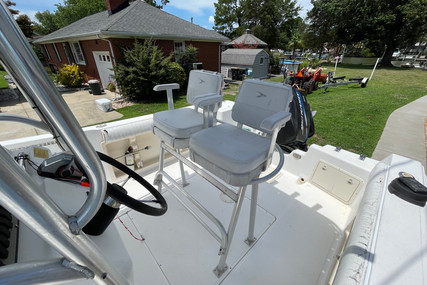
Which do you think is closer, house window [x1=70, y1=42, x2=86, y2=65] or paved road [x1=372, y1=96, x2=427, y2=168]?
paved road [x1=372, y1=96, x2=427, y2=168]

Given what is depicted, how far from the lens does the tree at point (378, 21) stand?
16.1 m

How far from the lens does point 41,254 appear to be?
2.40ft

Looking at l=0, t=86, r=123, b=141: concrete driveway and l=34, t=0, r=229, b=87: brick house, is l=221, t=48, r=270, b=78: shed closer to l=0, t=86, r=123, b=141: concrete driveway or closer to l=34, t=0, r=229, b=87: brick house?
l=34, t=0, r=229, b=87: brick house

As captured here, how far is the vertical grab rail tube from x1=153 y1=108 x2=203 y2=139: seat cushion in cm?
96

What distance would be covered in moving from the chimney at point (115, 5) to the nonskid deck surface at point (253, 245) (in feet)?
38.4

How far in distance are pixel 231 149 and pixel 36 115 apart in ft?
22.6

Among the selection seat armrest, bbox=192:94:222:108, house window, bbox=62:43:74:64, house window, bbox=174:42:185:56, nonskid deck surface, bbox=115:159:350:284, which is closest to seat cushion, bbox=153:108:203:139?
seat armrest, bbox=192:94:222:108

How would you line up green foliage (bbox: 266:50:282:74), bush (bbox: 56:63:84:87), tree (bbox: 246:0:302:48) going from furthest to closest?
tree (bbox: 246:0:302:48) → green foliage (bbox: 266:50:282:74) → bush (bbox: 56:63:84:87)

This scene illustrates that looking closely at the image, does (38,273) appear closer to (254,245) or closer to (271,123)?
(271,123)

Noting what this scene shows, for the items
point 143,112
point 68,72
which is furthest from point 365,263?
point 68,72

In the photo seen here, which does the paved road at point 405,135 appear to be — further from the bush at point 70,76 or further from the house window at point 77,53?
the house window at point 77,53

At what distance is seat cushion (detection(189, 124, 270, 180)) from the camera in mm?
993

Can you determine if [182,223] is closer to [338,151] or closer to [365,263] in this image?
[365,263]

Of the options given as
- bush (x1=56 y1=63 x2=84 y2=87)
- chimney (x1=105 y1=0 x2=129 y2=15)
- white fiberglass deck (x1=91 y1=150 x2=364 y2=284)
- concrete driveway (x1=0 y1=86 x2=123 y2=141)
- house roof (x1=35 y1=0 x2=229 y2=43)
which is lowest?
concrete driveway (x1=0 y1=86 x2=123 y2=141)
